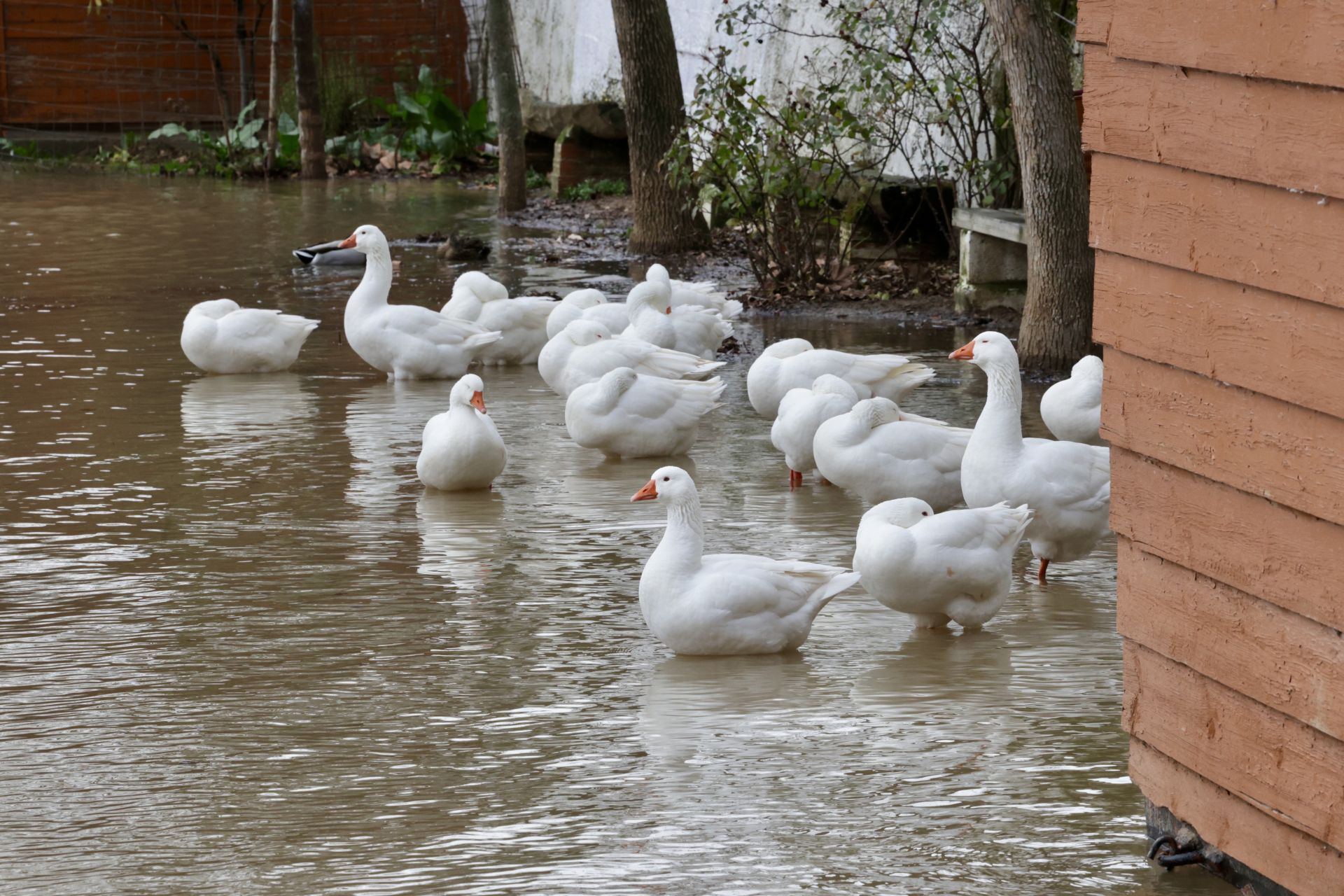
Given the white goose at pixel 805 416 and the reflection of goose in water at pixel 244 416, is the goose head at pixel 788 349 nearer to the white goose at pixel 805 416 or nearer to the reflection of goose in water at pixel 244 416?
the white goose at pixel 805 416

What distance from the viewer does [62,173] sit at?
74.6 feet

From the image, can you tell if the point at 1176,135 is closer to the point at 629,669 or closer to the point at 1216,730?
the point at 1216,730

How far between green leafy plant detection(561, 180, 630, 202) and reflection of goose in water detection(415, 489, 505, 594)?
12857mm

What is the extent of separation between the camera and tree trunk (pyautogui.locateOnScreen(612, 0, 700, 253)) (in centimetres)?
1451

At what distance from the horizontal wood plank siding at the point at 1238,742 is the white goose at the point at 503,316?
7.00 m

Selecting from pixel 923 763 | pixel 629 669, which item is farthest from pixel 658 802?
pixel 629 669

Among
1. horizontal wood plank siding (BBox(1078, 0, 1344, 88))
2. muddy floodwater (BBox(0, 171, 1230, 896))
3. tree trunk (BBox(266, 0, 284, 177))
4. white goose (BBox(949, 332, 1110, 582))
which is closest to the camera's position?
horizontal wood plank siding (BBox(1078, 0, 1344, 88))

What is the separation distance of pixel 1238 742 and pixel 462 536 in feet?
12.6

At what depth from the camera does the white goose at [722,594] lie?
5125 mm

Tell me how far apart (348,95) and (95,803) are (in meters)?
21.4

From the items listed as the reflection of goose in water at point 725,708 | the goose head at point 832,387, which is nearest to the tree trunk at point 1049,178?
the goose head at point 832,387

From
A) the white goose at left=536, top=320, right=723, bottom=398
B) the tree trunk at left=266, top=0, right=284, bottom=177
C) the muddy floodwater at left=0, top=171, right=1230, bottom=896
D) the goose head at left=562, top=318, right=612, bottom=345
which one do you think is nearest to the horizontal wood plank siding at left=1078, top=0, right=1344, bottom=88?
the muddy floodwater at left=0, top=171, right=1230, bottom=896

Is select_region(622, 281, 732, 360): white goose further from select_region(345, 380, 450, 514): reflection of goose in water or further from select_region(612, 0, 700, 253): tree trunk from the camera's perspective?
select_region(612, 0, 700, 253): tree trunk

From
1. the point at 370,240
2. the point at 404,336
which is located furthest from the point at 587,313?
the point at 370,240
